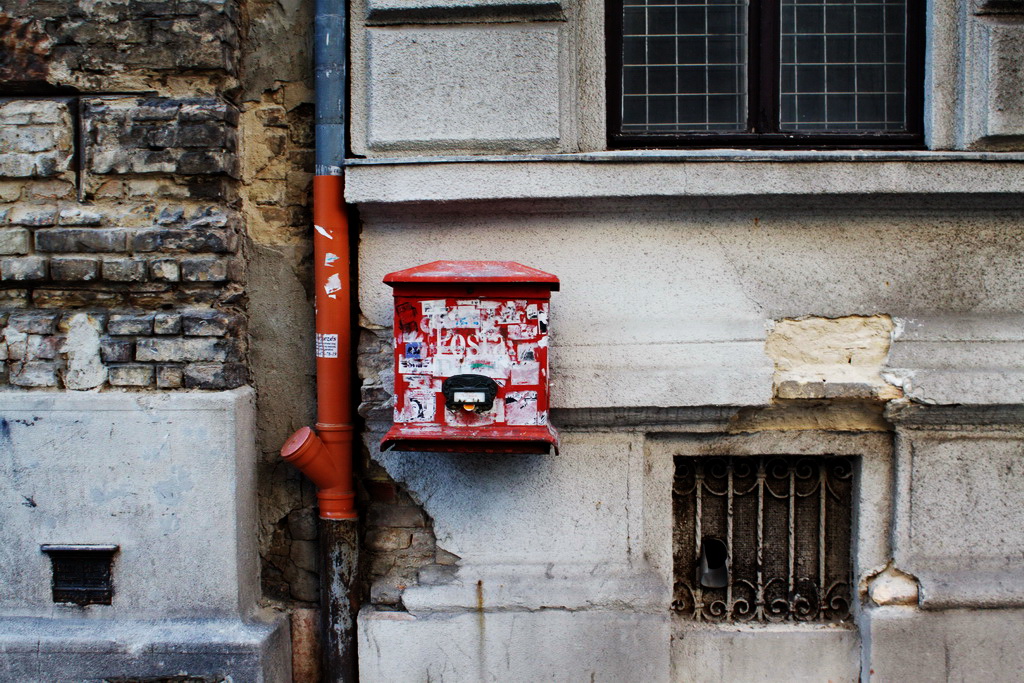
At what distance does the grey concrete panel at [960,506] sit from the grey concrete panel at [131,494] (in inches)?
100

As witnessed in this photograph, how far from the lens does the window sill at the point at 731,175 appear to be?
2.66 metres

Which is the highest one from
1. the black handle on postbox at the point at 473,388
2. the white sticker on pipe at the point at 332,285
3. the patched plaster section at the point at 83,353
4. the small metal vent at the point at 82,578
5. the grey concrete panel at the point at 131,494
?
the white sticker on pipe at the point at 332,285

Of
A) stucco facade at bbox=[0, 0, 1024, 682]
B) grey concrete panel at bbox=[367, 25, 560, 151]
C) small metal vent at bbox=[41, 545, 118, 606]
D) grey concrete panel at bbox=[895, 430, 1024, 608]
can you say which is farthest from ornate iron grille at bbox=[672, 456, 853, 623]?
small metal vent at bbox=[41, 545, 118, 606]

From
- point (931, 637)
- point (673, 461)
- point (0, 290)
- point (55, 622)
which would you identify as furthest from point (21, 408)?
point (931, 637)

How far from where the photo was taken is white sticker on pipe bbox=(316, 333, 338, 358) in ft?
9.00

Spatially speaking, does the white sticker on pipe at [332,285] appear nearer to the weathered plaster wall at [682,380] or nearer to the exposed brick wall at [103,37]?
the weathered plaster wall at [682,380]

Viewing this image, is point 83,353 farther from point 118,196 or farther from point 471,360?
point 471,360

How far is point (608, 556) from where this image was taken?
111 inches

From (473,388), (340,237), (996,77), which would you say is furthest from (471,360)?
(996,77)

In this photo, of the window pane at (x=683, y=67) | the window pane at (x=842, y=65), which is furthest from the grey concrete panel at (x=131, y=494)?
the window pane at (x=842, y=65)

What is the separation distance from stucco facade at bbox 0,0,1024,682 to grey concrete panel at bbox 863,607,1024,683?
0.01m

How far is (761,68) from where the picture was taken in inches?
115

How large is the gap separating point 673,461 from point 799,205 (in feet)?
3.59

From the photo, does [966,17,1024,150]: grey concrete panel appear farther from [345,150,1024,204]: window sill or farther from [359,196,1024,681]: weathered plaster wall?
[359,196,1024,681]: weathered plaster wall
